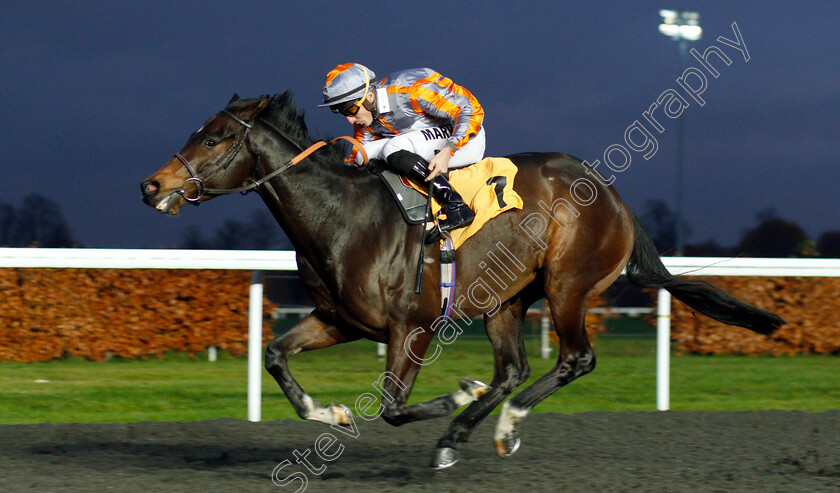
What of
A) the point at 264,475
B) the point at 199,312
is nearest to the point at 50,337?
the point at 199,312

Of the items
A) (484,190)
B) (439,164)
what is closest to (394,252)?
(439,164)

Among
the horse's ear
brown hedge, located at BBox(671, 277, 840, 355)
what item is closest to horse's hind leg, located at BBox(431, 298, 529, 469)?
the horse's ear

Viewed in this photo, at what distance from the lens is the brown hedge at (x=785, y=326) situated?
25.8 feet

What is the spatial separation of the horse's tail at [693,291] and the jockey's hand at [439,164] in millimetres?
1125

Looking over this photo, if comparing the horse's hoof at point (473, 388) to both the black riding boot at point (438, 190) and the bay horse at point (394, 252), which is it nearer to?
the bay horse at point (394, 252)

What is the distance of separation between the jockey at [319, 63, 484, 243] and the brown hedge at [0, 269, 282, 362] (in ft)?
10.4

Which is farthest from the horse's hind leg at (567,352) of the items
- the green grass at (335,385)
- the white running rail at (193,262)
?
the green grass at (335,385)

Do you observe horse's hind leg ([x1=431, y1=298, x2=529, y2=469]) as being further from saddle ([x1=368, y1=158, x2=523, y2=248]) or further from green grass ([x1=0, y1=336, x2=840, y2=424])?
green grass ([x1=0, y1=336, x2=840, y2=424])

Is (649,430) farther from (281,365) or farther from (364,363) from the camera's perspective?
(364,363)

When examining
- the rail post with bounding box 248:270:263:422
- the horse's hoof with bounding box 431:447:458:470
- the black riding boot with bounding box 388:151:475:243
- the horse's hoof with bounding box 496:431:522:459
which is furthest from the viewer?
the rail post with bounding box 248:270:263:422

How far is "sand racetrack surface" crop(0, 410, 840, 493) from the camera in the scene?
3.27 m

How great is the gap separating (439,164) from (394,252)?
1.33 ft

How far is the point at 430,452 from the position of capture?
4.02m

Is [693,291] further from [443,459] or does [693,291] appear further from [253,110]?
[253,110]
